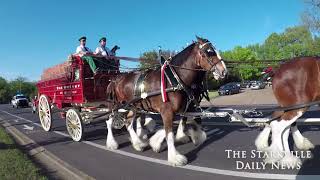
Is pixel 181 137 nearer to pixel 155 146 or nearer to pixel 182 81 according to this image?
pixel 155 146

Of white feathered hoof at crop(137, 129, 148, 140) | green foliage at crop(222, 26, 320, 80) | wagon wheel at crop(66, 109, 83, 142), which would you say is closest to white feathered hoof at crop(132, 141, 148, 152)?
white feathered hoof at crop(137, 129, 148, 140)

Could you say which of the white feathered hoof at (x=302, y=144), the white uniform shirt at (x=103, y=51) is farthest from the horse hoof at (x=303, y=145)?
the white uniform shirt at (x=103, y=51)

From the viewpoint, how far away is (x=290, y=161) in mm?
7527

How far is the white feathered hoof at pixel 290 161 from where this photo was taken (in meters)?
7.50

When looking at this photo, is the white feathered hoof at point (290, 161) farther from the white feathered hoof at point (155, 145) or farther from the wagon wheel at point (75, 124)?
the wagon wheel at point (75, 124)

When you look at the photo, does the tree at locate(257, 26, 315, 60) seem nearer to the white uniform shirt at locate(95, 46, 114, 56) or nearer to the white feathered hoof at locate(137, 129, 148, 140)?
the white uniform shirt at locate(95, 46, 114, 56)

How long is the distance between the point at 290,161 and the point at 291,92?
1.25 metres

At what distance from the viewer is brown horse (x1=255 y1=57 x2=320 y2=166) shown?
7.54 m

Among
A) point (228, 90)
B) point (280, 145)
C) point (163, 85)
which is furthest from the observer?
point (228, 90)

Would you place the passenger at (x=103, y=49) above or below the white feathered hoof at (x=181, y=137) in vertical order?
above

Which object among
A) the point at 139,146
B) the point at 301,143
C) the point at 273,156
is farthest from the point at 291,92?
the point at 139,146

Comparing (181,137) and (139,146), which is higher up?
(181,137)

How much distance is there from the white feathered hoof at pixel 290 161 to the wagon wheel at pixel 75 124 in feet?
21.5

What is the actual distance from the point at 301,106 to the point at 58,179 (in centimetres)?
471
